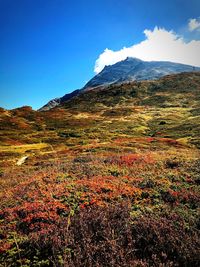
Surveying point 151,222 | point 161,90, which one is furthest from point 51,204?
point 161,90

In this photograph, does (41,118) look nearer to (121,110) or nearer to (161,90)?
(121,110)

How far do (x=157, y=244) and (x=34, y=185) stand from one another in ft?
32.8

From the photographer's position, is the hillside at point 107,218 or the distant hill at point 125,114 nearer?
the hillside at point 107,218

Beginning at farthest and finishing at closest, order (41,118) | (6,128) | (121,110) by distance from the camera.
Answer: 1. (121,110)
2. (41,118)
3. (6,128)

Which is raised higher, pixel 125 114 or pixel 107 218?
pixel 125 114

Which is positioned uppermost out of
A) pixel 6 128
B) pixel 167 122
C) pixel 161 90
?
pixel 161 90

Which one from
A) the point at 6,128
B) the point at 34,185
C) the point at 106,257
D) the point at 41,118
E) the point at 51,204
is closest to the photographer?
the point at 106,257

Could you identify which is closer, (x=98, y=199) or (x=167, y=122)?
(x=98, y=199)

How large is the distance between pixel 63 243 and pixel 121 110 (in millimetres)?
123111

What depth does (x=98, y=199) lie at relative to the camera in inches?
445

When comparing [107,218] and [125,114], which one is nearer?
[107,218]

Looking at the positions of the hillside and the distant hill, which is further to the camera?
the distant hill

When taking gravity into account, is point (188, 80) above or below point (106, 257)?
above

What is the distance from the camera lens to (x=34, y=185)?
1495 centimetres
